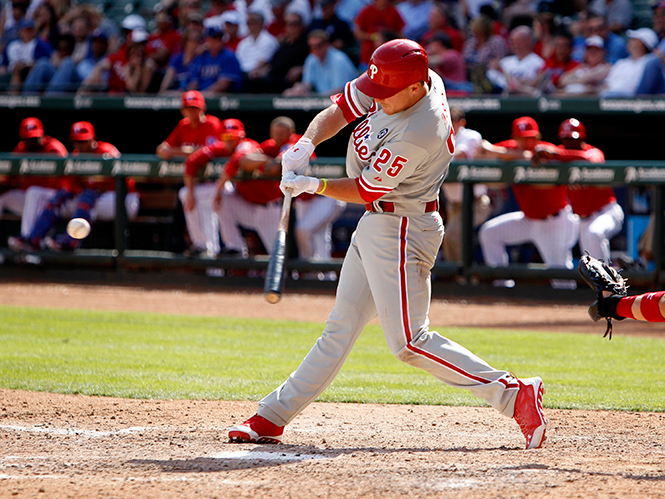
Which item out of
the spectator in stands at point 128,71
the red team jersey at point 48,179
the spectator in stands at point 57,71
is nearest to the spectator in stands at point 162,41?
→ the spectator in stands at point 128,71

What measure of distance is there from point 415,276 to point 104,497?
1.37 metres

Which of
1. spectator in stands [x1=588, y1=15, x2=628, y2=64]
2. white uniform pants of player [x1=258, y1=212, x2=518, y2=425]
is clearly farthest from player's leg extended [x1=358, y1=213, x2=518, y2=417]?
spectator in stands [x1=588, y1=15, x2=628, y2=64]

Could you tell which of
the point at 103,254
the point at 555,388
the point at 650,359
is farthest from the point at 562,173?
the point at 103,254

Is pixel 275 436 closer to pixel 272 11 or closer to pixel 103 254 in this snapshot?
pixel 103 254

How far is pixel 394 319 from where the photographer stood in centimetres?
322

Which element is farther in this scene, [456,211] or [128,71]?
[128,71]

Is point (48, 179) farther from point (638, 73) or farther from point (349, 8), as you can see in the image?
point (638, 73)

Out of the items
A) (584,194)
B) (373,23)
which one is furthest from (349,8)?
(584,194)

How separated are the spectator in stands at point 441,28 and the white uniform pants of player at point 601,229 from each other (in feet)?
10.2

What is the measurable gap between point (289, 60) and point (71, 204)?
3.32 metres

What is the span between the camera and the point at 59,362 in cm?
522

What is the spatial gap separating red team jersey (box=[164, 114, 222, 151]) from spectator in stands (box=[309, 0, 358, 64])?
87.5 inches

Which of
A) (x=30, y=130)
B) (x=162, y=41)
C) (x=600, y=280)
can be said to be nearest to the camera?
(x=600, y=280)

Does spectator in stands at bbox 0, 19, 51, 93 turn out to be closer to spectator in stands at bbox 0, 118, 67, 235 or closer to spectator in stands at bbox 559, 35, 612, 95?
spectator in stands at bbox 0, 118, 67, 235
